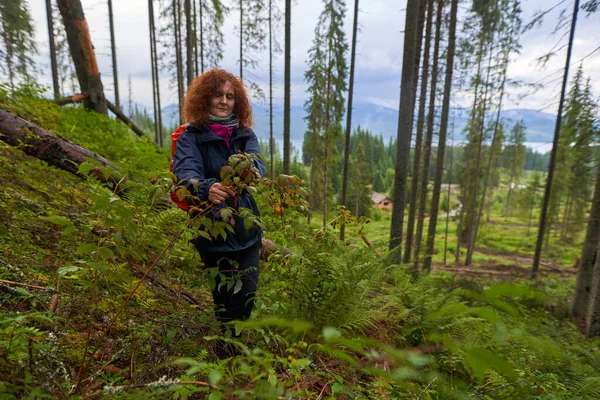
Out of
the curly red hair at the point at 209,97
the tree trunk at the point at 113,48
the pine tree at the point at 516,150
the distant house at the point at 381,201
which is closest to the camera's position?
the curly red hair at the point at 209,97

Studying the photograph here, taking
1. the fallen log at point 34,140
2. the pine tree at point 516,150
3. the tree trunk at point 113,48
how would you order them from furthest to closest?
the pine tree at point 516,150 < the tree trunk at point 113,48 < the fallen log at point 34,140

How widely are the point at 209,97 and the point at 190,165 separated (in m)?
0.70

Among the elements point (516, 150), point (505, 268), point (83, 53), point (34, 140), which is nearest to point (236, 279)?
point (34, 140)

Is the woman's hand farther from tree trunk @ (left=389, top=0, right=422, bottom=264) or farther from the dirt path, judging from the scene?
the dirt path

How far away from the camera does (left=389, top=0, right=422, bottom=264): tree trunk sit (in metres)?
7.49

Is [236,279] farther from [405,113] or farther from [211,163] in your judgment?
[405,113]

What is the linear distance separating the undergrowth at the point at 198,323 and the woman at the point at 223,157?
0.59 ft

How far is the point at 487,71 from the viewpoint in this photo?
1794 centimetres

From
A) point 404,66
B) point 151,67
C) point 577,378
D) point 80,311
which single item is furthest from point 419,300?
point 151,67

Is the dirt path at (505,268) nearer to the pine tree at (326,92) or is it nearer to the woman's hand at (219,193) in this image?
the pine tree at (326,92)

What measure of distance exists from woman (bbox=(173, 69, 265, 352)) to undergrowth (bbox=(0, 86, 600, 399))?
7.1 inches

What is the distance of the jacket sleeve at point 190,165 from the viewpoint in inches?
69.8

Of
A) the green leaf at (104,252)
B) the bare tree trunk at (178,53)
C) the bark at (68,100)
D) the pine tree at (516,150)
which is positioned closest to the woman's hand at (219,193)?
the green leaf at (104,252)

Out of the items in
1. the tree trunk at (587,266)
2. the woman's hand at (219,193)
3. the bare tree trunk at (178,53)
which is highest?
the bare tree trunk at (178,53)
